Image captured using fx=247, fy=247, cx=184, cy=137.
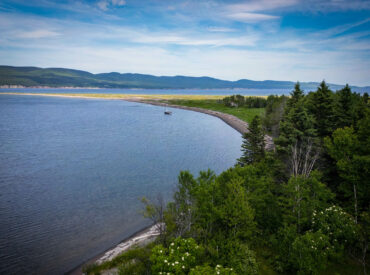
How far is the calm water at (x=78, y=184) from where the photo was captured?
21.7 meters

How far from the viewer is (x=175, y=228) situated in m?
18.7

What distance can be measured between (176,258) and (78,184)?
88.0ft

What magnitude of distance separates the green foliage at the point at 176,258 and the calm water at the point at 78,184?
10921 millimetres

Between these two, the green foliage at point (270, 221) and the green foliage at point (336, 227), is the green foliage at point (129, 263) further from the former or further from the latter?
the green foliage at point (336, 227)

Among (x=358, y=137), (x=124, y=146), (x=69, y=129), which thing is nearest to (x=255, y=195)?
(x=358, y=137)

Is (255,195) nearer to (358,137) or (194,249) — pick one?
(194,249)

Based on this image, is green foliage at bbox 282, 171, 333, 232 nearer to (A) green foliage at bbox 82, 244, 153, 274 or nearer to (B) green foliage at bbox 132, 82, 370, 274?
(B) green foliage at bbox 132, 82, 370, 274

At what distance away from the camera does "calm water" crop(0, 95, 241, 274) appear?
2169 cm

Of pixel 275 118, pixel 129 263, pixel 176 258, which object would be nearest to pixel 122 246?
pixel 129 263

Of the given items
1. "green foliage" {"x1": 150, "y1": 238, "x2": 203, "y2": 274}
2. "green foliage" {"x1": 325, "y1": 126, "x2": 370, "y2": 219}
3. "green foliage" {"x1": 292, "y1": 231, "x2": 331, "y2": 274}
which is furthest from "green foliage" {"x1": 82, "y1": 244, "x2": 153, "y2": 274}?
"green foliage" {"x1": 325, "y1": 126, "x2": 370, "y2": 219}

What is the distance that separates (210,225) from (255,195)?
17.5 ft

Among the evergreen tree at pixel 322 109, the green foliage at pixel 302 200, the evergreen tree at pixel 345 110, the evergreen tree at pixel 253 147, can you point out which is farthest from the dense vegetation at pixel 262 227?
the evergreen tree at pixel 322 109

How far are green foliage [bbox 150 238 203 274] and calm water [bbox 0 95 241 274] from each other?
10.9 meters

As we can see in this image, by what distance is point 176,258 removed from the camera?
499 inches
